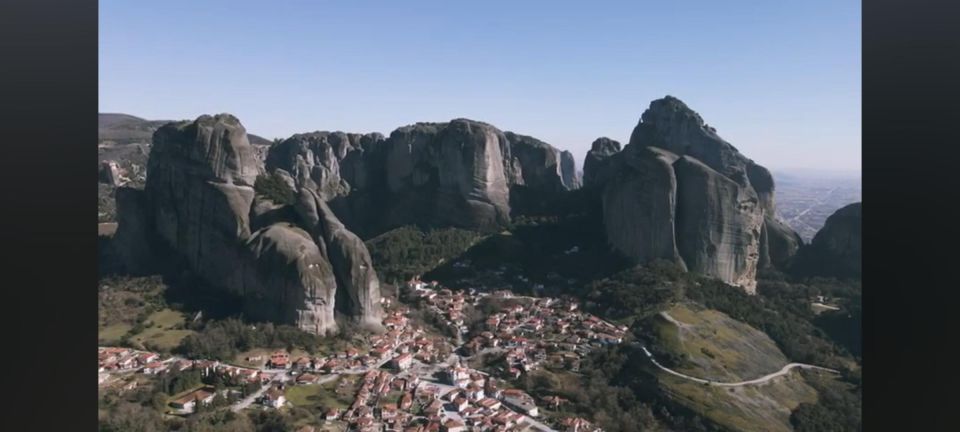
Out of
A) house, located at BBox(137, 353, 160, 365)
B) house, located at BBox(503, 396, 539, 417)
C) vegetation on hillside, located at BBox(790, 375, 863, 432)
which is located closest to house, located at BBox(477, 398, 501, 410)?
house, located at BBox(503, 396, 539, 417)

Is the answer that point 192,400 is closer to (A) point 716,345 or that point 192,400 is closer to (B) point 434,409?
(B) point 434,409

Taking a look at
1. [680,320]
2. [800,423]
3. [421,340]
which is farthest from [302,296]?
[800,423]

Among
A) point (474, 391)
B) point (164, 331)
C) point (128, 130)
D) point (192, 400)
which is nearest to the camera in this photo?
point (192, 400)

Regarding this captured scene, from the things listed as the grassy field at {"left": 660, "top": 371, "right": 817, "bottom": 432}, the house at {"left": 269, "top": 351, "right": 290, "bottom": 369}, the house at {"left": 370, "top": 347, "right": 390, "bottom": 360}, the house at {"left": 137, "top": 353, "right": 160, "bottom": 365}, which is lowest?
the grassy field at {"left": 660, "top": 371, "right": 817, "bottom": 432}

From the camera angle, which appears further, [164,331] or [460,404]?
[164,331]

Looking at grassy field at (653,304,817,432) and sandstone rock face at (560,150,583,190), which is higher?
sandstone rock face at (560,150,583,190)

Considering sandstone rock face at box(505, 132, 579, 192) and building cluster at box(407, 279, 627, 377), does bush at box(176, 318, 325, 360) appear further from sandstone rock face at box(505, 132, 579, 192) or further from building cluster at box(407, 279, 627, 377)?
sandstone rock face at box(505, 132, 579, 192)

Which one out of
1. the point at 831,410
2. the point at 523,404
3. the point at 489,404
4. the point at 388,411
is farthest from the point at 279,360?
the point at 831,410
